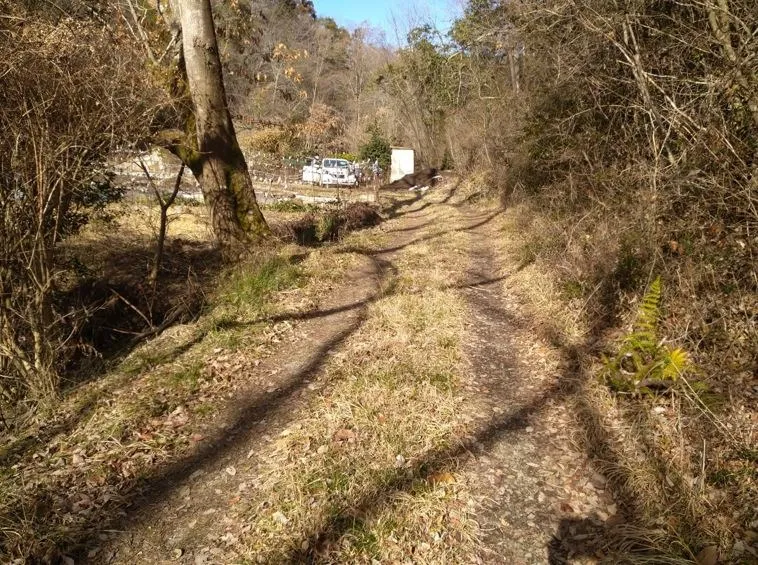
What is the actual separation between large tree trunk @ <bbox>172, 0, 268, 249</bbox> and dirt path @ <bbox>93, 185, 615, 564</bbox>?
300cm

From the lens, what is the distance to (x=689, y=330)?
3926 mm

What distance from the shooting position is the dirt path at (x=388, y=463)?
2611mm

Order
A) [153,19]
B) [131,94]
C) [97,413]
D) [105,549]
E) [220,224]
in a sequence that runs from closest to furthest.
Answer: [105,549], [97,413], [131,94], [220,224], [153,19]

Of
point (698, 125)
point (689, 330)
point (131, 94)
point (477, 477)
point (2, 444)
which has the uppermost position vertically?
point (131, 94)

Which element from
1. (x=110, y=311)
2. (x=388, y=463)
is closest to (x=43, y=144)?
(x=110, y=311)

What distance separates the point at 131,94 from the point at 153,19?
5.20 metres

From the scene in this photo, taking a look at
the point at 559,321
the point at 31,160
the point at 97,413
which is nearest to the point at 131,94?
the point at 31,160

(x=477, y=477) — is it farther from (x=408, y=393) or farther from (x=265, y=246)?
(x=265, y=246)

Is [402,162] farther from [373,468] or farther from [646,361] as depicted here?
[373,468]

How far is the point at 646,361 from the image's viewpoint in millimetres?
3770

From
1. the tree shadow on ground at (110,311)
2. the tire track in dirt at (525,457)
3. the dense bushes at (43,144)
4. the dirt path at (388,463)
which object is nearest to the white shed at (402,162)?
the tree shadow on ground at (110,311)

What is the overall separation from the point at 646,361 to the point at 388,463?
234 cm

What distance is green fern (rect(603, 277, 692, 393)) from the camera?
342cm

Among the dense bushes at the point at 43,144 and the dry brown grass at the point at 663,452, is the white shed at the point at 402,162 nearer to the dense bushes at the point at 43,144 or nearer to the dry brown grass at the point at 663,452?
the dry brown grass at the point at 663,452
